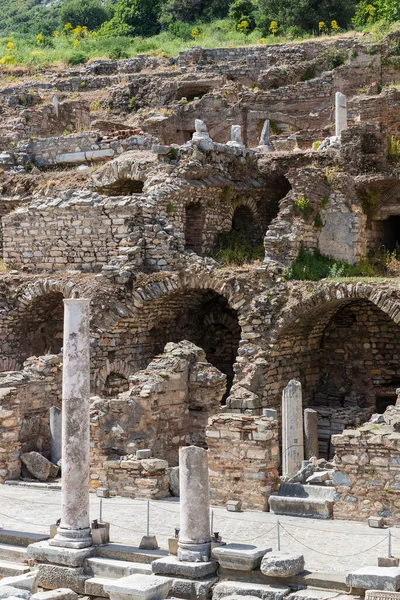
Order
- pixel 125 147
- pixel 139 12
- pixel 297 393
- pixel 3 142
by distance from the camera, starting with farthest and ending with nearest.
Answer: pixel 139 12
pixel 3 142
pixel 125 147
pixel 297 393

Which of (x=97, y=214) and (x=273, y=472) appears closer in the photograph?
(x=273, y=472)

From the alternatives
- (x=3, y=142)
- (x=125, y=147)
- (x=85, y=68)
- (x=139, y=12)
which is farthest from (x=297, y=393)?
(x=139, y=12)

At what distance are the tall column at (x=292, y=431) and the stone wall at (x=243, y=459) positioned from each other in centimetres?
163

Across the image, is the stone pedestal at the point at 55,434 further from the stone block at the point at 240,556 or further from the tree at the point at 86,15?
the tree at the point at 86,15

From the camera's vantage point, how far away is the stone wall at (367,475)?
19.8 m

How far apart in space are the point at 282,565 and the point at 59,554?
11.3ft

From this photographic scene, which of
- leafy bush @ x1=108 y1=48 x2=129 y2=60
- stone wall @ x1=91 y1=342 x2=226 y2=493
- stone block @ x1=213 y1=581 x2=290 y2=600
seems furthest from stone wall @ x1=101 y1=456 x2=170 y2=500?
leafy bush @ x1=108 y1=48 x2=129 y2=60

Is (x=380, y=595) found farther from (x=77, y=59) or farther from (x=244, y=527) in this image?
(x=77, y=59)

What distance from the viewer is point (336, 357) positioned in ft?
98.8

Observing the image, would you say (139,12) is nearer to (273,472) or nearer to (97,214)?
(97,214)

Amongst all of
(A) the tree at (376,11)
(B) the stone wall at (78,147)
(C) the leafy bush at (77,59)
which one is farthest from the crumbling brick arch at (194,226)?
(C) the leafy bush at (77,59)

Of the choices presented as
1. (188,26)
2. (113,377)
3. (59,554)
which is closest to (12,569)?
(59,554)

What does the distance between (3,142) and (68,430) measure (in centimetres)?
2257

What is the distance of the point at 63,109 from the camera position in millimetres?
44562
